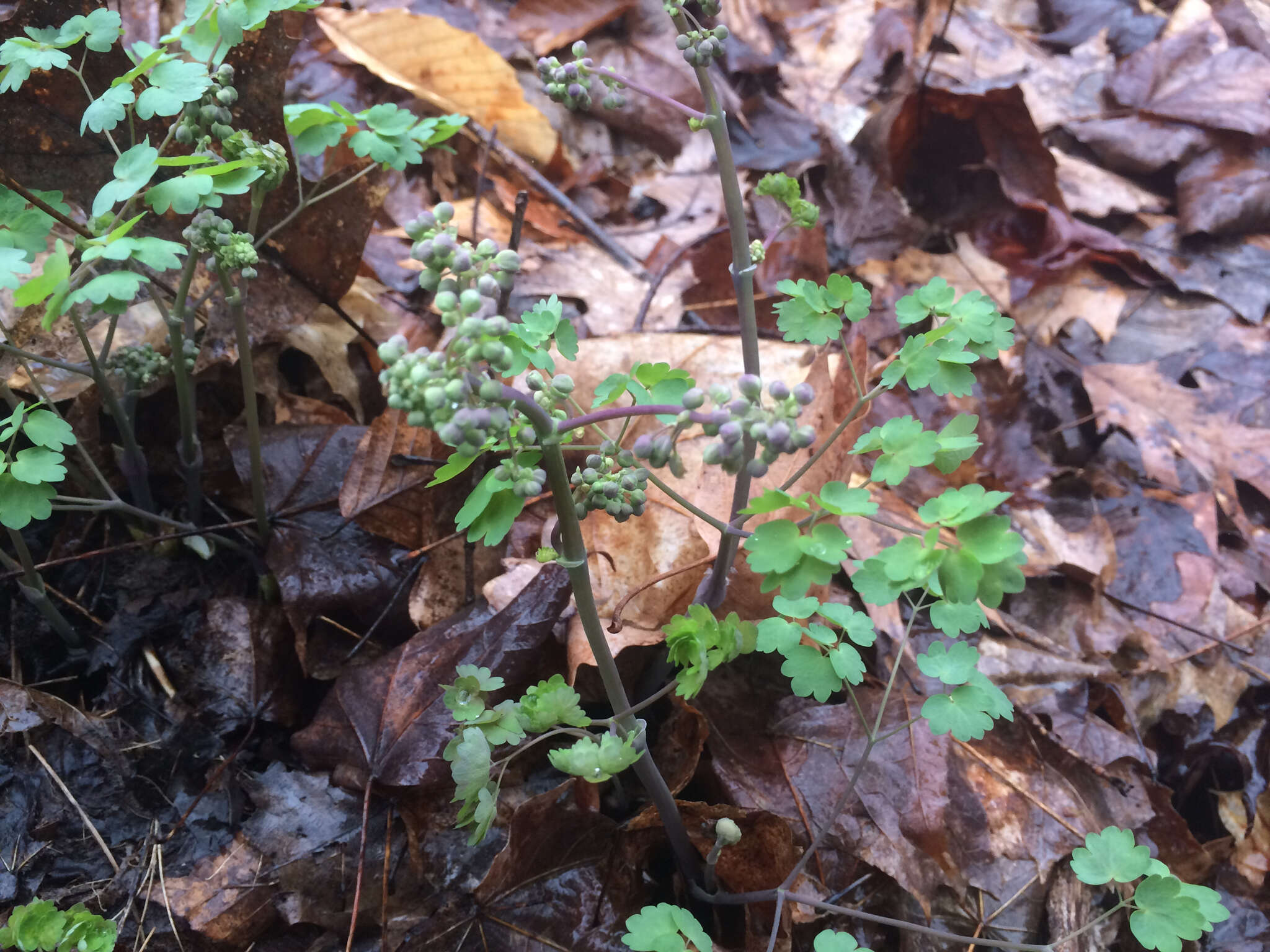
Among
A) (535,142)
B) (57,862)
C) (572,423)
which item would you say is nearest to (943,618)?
(572,423)

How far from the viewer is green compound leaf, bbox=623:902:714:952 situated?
53.5 inches

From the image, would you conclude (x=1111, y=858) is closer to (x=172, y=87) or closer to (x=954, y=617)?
(x=954, y=617)

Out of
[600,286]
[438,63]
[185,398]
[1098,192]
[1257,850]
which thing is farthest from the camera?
[1098,192]

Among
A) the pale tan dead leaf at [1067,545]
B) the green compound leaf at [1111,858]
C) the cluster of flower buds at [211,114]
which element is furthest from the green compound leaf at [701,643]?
the pale tan dead leaf at [1067,545]

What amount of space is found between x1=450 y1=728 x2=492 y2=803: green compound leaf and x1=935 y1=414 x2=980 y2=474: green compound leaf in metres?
0.91

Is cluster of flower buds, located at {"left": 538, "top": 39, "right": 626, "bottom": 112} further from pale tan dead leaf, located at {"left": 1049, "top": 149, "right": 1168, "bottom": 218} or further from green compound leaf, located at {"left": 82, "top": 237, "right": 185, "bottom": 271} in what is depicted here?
pale tan dead leaf, located at {"left": 1049, "top": 149, "right": 1168, "bottom": 218}

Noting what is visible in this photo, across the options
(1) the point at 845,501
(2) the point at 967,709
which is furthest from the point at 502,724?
(2) the point at 967,709

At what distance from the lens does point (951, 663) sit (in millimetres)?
1461

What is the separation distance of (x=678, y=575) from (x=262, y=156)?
1272 mm

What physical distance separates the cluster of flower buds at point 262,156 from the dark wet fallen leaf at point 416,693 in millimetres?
1021

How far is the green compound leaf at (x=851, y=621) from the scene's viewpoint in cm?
149

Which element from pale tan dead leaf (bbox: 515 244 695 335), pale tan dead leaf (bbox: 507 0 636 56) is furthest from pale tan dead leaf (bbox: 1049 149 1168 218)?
pale tan dead leaf (bbox: 507 0 636 56)

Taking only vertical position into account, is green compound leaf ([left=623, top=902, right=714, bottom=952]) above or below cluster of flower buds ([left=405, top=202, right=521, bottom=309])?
below

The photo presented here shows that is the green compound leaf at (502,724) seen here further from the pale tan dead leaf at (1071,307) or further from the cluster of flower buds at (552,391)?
the pale tan dead leaf at (1071,307)
